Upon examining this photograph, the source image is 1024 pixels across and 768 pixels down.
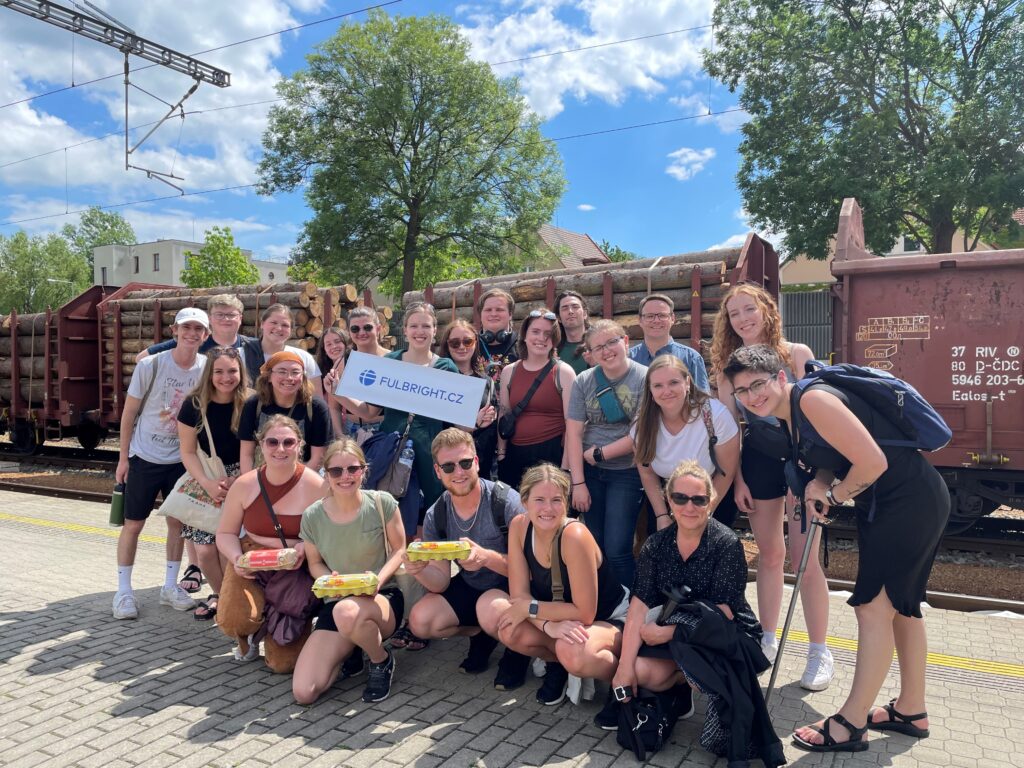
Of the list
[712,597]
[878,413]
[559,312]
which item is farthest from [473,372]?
[878,413]

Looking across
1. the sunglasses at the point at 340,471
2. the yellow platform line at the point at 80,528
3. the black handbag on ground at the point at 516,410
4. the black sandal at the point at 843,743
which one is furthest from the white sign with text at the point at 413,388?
the yellow platform line at the point at 80,528

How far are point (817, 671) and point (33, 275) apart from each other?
242ft

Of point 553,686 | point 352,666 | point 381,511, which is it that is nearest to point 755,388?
point 553,686

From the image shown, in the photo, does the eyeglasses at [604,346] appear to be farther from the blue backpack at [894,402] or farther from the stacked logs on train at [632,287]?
the stacked logs on train at [632,287]

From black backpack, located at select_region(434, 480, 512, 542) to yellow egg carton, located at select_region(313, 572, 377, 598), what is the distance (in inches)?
18.2

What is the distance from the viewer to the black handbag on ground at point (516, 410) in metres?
4.50

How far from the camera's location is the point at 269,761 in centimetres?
311

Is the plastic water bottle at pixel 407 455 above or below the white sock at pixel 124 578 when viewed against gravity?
above

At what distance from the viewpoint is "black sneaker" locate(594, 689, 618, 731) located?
3.35 meters

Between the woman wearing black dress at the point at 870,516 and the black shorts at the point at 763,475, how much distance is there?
0.69m

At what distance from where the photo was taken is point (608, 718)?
133 inches

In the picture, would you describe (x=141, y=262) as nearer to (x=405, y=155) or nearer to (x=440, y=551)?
(x=405, y=155)

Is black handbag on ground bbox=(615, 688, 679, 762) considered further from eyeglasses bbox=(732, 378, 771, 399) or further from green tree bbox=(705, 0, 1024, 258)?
green tree bbox=(705, 0, 1024, 258)

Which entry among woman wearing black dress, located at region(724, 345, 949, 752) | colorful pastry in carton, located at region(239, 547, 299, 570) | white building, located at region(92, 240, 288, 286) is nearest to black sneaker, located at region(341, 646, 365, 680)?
colorful pastry in carton, located at region(239, 547, 299, 570)
